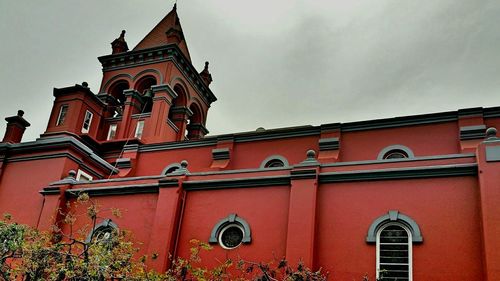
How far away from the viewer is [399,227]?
15023 millimetres

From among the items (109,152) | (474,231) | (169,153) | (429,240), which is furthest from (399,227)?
(109,152)

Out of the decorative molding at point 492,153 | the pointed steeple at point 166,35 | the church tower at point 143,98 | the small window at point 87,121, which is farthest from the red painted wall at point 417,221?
the pointed steeple at point 166,35

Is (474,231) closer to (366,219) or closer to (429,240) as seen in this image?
(429,240)

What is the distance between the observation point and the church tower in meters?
26.9

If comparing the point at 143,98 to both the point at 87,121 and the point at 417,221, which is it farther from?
the point at 417,221

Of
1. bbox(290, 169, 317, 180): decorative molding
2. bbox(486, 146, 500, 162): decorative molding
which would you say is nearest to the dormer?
bbox(290, 169, 317, 180): decorative molding

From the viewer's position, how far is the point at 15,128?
26.1 m

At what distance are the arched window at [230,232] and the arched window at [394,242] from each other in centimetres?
411

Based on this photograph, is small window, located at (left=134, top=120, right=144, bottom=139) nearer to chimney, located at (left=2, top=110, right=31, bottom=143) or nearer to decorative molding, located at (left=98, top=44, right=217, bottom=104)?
decorative molding, located at (left=98, top=44, right=217, bottom=104)

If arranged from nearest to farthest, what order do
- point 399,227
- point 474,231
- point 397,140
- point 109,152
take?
1. point 474,231
2. point 399,227
3. point 397,140
4. point 109,152

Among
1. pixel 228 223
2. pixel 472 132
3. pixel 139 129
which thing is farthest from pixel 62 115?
pixel 472 132

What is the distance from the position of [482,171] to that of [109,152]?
1976 centimetres

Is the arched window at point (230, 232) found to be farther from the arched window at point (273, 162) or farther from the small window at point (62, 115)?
the small window at point (62, 115)

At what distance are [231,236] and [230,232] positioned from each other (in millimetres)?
152
